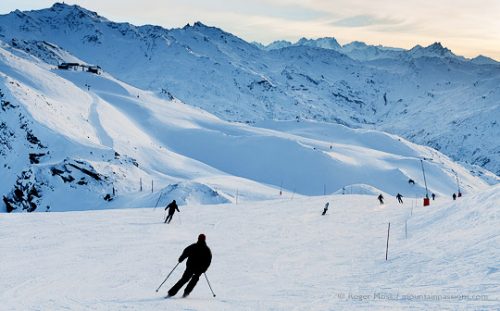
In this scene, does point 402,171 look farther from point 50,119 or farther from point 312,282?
point 312,282

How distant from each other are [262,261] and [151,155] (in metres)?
77.6

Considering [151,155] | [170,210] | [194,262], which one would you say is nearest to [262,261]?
[194,262]

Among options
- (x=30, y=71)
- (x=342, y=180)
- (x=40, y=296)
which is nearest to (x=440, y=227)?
(x=40, y=296)

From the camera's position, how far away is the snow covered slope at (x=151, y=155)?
232 ft

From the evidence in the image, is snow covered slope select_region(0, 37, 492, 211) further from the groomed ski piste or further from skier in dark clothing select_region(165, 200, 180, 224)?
the groomed ski piste

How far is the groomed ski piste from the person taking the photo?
12.6 metres

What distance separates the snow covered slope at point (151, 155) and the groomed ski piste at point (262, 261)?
105 feet

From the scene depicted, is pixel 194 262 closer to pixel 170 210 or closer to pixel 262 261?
pixel 262 261

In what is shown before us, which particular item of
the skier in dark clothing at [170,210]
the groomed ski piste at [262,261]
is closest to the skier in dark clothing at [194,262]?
the groomed ski piste at [262,261]

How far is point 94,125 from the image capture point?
102 metres

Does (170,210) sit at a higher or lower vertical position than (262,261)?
higher

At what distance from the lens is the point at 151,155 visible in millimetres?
94812

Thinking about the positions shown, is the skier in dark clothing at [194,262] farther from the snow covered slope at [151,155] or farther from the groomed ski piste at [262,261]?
the snow covered slope at [151,155]

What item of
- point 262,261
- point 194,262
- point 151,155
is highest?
point 151,155
